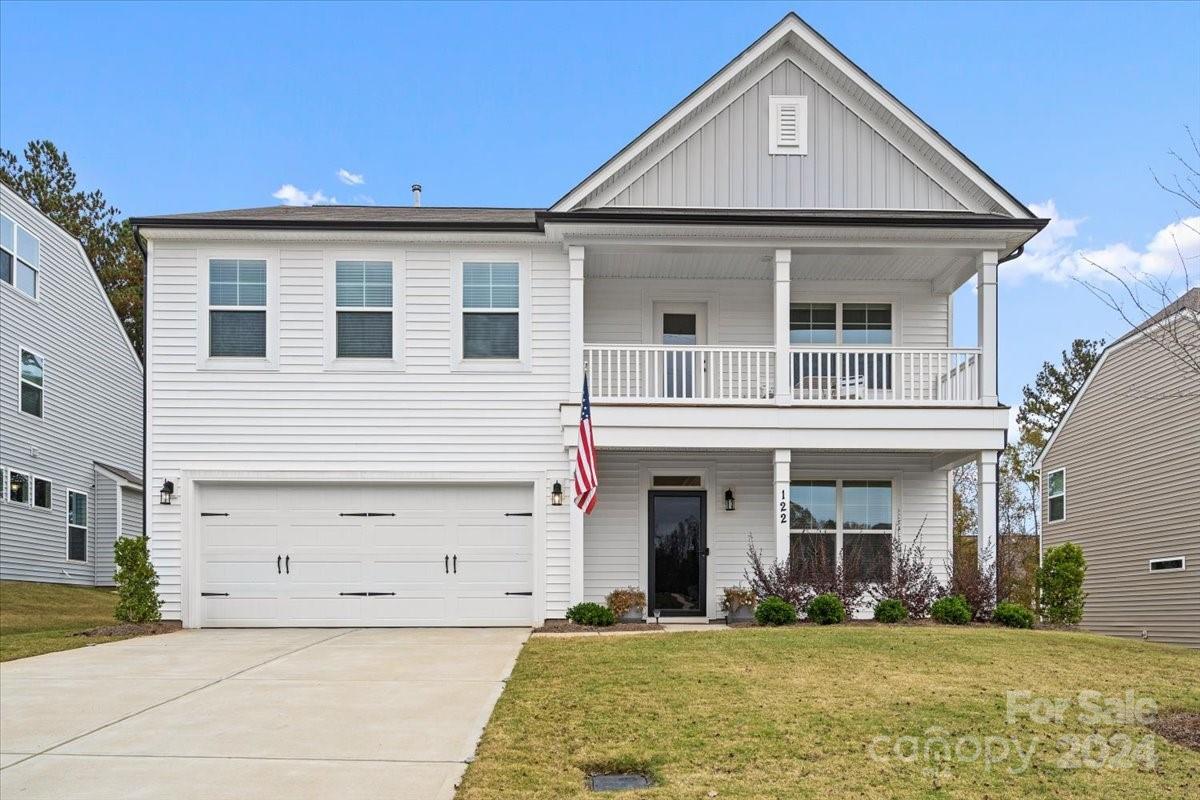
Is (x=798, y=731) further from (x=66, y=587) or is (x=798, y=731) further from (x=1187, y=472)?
(x=66, y=587)

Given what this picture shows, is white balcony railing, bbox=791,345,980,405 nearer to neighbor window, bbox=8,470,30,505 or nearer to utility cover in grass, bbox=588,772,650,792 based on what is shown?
utility cover in grass, bbox=588,772,650,792

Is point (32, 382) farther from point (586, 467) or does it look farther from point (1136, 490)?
point (1136, 490)

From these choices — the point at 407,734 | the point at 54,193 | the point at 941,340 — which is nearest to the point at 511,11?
the point at 941,340

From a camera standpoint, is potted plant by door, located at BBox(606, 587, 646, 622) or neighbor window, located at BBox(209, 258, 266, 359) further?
neighbor window, located at BBox(209, 258, 266, 359)

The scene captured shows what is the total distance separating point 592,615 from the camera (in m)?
14.0

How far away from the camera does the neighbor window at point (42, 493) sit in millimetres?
22703

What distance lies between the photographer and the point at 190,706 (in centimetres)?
862

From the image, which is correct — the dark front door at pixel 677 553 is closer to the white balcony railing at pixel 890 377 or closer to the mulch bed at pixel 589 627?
the mulch bed at pixel 589 627

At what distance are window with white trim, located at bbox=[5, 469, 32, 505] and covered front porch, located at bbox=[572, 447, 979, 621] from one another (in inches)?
513

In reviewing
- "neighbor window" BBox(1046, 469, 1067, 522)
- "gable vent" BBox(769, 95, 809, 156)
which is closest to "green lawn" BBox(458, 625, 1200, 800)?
"gable vent" BBox(769, 95, 809, 156)

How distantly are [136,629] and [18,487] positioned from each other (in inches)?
386

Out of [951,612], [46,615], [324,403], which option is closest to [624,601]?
[951,612]

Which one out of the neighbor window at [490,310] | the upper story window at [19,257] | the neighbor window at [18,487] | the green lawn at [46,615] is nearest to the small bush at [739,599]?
the neighbor window at [490,310]

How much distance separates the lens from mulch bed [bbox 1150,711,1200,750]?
23.6 feet
